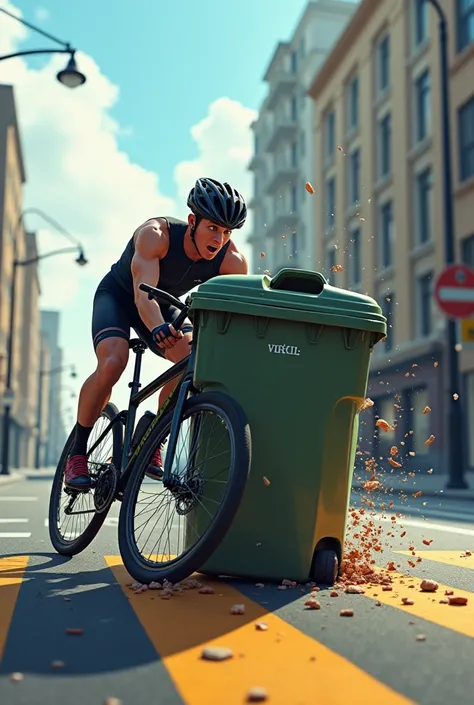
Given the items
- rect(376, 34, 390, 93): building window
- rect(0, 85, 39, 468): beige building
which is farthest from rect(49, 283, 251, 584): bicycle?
rect(376, 34, 390, 93): building window

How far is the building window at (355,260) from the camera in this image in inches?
1401

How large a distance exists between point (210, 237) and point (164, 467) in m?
1.27

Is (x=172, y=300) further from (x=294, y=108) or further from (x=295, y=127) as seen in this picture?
(x=294, y=108)

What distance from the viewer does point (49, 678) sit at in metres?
2.31

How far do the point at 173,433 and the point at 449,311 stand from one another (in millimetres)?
10973

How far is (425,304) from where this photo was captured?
2914cm

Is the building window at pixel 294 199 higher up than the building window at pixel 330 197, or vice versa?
the building window at pixel 294 199

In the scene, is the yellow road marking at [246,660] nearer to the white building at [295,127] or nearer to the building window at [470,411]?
the building window at [470,411]

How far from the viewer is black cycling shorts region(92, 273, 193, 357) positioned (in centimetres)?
484

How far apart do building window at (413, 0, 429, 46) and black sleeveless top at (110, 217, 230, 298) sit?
27523 millimetres

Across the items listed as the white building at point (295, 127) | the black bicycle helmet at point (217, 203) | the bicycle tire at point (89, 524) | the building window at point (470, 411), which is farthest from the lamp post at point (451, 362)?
the white building at point (295, 127)

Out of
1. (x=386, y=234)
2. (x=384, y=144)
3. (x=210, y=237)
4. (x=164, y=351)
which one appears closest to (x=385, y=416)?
(x=386, y=234)

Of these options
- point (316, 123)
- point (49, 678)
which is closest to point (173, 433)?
point (49, 678)

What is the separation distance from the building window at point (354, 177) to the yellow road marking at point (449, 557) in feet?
106
